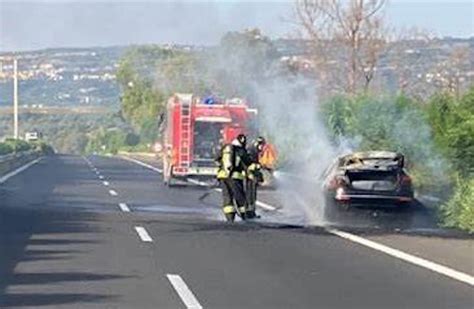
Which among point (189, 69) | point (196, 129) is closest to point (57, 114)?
point (189, 69)

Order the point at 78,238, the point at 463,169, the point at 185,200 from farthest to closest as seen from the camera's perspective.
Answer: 1. the point at 185,200
2. the point at 463,169
3. the point at 78,238

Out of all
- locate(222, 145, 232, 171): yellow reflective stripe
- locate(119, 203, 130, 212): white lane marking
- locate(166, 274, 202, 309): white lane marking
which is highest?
locate(222, 145, 232, 171): yellow reflective stripe

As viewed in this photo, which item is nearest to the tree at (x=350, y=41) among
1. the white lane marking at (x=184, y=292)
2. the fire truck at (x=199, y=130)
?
the fire truck at (x=199, y=130)

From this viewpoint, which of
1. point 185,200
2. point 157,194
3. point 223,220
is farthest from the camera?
point 157,194

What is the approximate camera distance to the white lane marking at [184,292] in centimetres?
1337

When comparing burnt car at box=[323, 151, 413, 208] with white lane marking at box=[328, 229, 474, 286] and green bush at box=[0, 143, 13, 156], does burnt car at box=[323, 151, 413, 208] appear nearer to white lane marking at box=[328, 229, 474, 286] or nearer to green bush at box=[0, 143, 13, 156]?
white lane marking at box=[328, 229, 474, 286]

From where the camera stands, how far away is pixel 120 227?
23.2 m

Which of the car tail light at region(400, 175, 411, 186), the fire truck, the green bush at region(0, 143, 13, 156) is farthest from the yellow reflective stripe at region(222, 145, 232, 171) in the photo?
the green bush at region(0, 143, 13, 156)

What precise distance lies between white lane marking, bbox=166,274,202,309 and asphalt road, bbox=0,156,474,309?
1cm

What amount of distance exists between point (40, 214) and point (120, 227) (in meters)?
3.70

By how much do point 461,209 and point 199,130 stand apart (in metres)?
16.0

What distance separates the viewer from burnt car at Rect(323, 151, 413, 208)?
82.4 feet

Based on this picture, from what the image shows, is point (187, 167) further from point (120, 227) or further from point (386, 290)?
point (386, 290)

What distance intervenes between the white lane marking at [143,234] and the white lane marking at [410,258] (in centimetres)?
322
